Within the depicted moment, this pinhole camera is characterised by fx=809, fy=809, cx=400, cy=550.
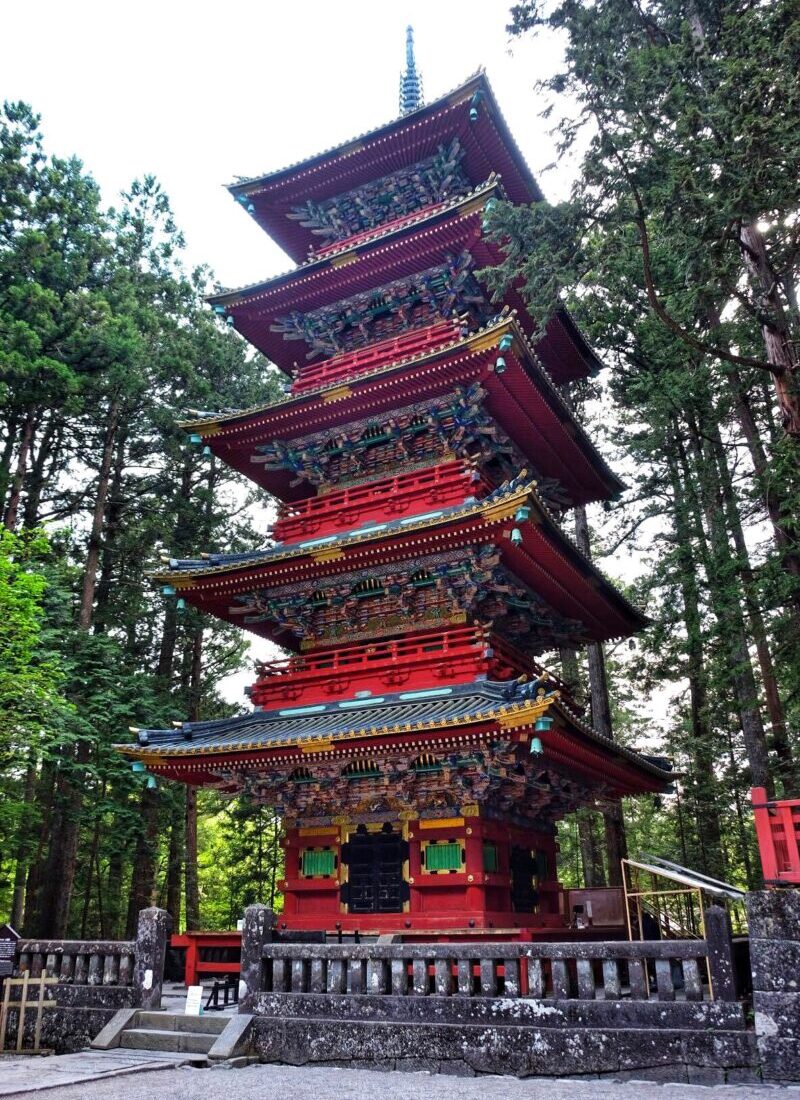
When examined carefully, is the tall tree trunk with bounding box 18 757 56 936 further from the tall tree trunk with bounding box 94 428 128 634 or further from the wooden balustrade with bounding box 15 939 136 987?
the wooden balustrade with bounding box 15 939 136 987

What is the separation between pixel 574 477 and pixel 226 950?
12284mm

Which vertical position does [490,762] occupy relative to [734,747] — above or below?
below

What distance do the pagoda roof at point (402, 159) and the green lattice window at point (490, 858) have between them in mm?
14374

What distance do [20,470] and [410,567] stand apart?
12966 millimetres

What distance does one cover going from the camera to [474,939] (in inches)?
495

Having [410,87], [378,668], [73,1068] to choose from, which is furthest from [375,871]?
[410,87]

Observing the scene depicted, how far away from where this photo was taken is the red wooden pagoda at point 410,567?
1351cm

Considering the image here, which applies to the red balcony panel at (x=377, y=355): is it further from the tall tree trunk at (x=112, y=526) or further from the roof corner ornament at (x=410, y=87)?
the tall tree trunk at (x=112, y=526)

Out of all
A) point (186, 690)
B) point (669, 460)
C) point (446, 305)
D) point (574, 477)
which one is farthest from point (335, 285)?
point (186, 690)

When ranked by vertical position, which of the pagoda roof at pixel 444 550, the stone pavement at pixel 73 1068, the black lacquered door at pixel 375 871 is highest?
the pagoda roof at pixel 444 550

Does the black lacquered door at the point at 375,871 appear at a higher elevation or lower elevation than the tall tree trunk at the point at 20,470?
lower

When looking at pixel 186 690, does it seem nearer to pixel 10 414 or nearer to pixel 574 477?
pixel 10 414

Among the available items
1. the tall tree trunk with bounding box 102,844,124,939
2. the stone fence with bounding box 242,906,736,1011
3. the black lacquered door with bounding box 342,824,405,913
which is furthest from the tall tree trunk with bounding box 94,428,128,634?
the stone fence with bounding box 242,906,736,1011

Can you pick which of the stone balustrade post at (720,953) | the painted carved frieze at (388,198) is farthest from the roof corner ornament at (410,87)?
the stone balustrade post at (720,953)
